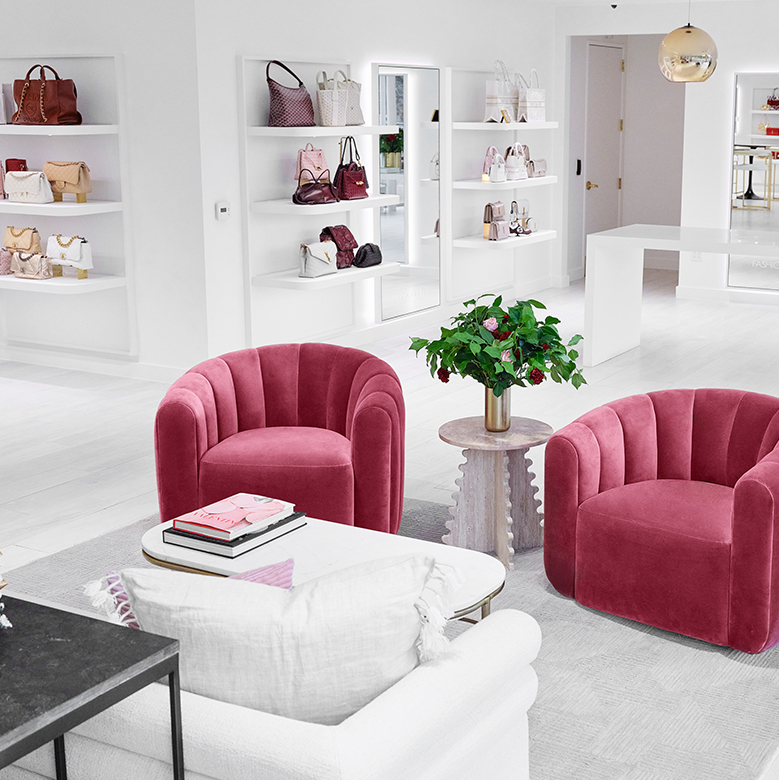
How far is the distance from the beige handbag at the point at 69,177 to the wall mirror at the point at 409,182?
215 centimetres

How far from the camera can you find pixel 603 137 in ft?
36.3

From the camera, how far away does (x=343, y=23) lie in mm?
7059

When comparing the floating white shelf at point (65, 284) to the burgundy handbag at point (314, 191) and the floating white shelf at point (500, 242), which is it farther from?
the floating white shelf at point (500, 242)

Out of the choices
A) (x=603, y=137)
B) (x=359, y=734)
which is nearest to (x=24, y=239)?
(x=359, y=734)

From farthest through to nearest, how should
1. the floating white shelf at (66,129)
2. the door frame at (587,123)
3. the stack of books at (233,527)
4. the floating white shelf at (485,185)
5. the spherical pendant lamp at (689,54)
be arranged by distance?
the door frame at (587,123) → the floating white shelf at (485,185) → the floating white shelf at (66,129) → the spherical pendant lamp at (689,54) → the stack of books at (233,527)

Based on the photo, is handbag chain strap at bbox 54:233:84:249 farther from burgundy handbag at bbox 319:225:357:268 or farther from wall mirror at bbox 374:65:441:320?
wall mirror at bbox 374:65:441:320

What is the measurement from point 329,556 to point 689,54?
4.06 m

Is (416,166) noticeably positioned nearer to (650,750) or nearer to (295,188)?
(295,188)

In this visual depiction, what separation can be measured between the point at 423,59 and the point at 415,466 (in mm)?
4059

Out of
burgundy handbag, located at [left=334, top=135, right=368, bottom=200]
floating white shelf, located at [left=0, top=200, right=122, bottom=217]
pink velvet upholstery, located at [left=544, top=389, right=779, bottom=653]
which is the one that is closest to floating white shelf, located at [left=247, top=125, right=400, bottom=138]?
burgundy handbag, located at [left=334, top=135, right=368, bottom=200]

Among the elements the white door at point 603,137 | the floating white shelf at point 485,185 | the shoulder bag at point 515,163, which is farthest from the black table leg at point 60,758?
the white door at point 603,137

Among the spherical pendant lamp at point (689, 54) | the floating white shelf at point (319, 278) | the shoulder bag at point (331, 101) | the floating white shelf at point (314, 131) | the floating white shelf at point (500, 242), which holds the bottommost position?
the floating white shelf at point (319, 278)

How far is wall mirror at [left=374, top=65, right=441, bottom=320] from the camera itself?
775 centimetres

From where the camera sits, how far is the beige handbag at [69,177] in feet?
21.2
